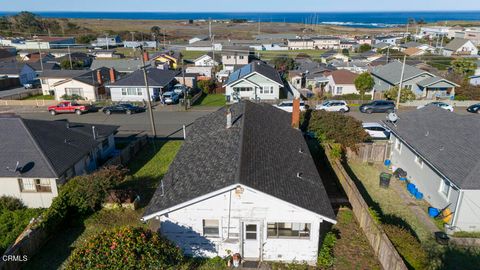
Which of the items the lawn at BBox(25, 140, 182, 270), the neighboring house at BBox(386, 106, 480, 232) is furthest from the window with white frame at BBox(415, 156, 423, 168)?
the lawn at BBox(25, 140, 182, 270)

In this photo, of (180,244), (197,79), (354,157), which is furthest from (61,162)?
(197,79)

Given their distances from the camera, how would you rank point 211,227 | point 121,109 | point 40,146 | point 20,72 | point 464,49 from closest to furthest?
point 211,227 < point 40,146 < point 121,109 < point 20,72 < point 464,49

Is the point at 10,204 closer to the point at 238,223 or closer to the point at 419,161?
the point at 238,223

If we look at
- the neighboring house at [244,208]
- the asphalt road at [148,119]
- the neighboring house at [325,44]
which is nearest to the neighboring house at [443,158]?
the neighboring house at [244,208]

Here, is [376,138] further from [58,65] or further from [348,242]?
[58,65]

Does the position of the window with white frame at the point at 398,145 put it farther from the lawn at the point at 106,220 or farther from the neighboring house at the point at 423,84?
the neighboring house at the point at 423,84

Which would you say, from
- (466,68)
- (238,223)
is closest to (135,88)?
(238,223)
